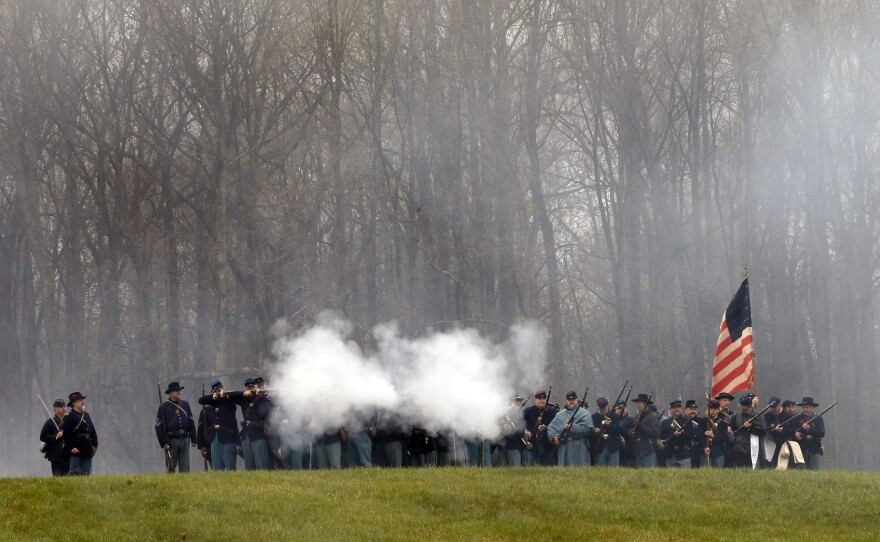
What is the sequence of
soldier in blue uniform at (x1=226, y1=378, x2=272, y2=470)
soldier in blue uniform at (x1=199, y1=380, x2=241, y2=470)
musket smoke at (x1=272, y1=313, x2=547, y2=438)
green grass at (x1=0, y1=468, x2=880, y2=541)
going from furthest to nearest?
soldier in blue uniform at (x1=199, y1=380, x2=241, y2=470) < soldier in blue uniform at (x1=226, y1=378, x2=272, y2=470) < musket smoke at (x1=272, y1=313, x2=547, y2=438) < green grass at (x1=0, y1=468, x2=880, y2=541)

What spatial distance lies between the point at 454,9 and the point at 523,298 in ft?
27.4

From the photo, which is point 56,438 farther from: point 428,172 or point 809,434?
point 428,172

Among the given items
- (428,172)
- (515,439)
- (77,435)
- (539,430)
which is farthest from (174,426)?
(428,172)

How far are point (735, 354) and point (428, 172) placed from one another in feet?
51.6

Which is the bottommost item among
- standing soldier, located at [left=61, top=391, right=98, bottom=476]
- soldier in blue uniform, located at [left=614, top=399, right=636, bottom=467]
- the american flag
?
A: soldier in blue uniform, located at [left=614, top=399, right=636, bottom=467]

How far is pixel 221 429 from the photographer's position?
22984 mm

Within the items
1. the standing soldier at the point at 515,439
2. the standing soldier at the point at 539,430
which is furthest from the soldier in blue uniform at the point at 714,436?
the standing soldier at the point at 515,439

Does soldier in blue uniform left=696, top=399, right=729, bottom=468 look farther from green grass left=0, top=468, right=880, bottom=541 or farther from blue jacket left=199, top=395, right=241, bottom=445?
blue jacket left=199, top=395, right=241, bottom=445

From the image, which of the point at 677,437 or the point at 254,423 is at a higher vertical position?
the point at 254,423

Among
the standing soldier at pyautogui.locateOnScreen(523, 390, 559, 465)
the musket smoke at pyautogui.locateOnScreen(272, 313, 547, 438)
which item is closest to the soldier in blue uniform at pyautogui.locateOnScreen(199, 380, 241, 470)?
the musket smoke at pyautogui.locateOnScreen(272, 313, 547, 438)

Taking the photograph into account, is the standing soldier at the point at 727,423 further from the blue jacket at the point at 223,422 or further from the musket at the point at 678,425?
the blue jacket at the point at 223,422

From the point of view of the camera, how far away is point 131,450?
37.6 metres

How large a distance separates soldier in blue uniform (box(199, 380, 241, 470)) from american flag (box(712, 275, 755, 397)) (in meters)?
8.57

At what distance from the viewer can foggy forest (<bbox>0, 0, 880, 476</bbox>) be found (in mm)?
37031
